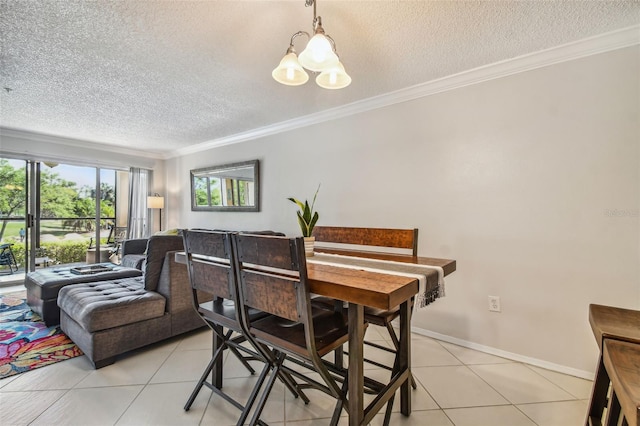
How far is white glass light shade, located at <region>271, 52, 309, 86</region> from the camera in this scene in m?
1.46

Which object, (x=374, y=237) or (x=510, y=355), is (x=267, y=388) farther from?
(x=510, y=355)

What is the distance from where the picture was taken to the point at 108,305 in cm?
202

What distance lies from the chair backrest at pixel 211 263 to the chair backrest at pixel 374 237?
970mm

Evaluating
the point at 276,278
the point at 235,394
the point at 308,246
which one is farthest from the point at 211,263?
the point at 235,394

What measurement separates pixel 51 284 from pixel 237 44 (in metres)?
2.75

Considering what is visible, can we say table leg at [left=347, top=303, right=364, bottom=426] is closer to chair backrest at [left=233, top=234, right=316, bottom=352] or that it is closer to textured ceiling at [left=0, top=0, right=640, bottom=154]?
chair backrest at [left=233, top=234, right=316, bottom=352]

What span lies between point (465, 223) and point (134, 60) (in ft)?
9.54

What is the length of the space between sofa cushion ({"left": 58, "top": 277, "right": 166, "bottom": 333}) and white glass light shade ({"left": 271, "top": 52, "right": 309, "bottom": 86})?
194 centimetres

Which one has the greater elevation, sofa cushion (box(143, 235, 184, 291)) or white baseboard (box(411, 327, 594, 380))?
sofa cushion (box(143, 235, 184, 291))

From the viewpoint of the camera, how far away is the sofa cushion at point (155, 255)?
2301 millimetres

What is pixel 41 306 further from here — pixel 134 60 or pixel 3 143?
pixel 3 143

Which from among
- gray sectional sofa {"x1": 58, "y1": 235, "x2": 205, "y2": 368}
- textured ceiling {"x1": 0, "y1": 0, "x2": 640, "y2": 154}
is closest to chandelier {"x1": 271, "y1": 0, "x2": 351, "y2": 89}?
textured ceiling {"x1": 0, "y1": 0, "x2": 640, "y2": 154}

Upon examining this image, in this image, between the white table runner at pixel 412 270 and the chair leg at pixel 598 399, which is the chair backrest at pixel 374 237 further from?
the chair leg at pixel 598 399

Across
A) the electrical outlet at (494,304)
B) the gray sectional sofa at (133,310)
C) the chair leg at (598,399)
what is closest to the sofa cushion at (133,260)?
the gray sectional sofa at (133,310)
